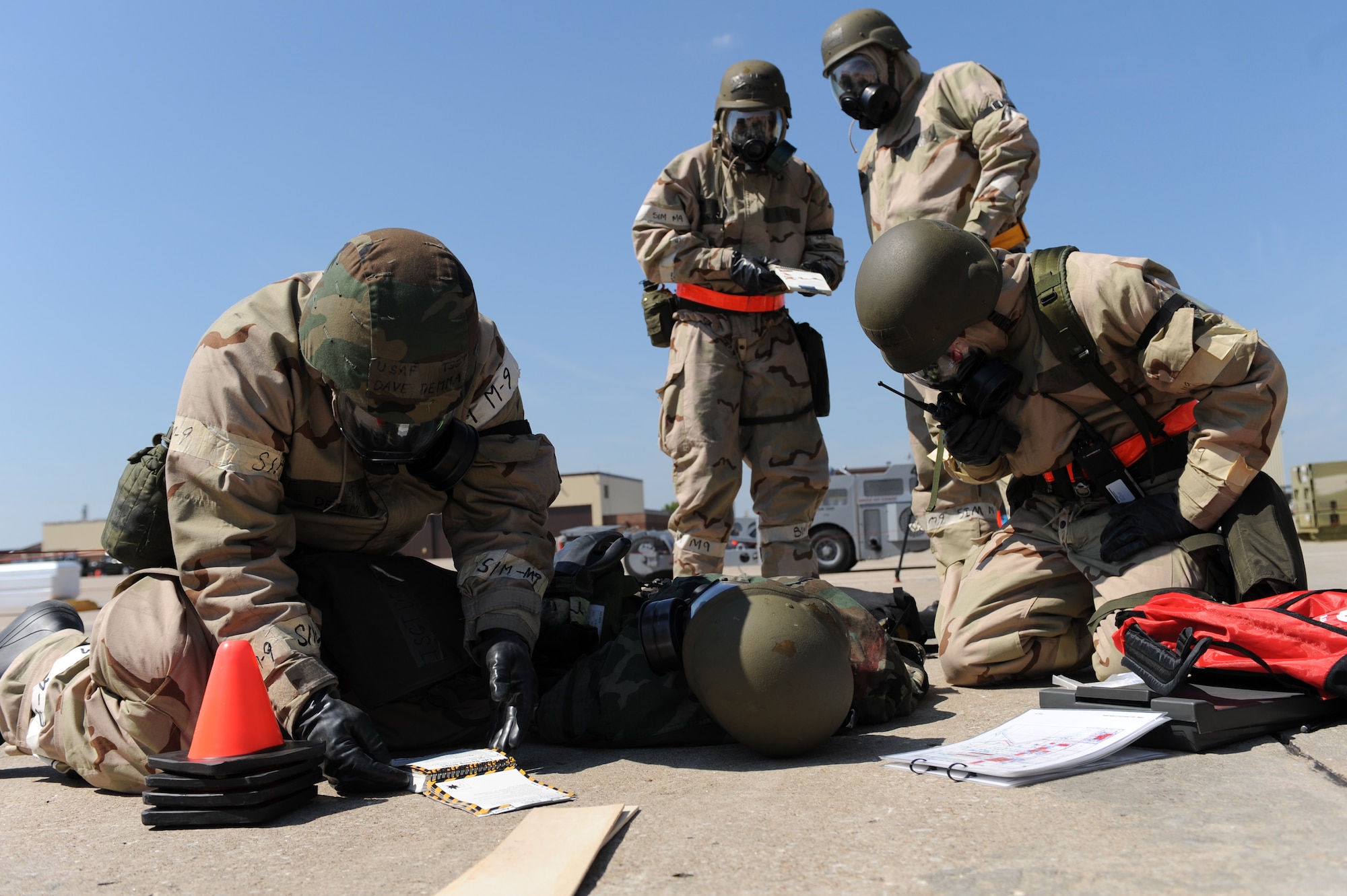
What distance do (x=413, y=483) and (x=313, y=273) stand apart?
65 centimetres

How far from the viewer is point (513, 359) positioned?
293cm

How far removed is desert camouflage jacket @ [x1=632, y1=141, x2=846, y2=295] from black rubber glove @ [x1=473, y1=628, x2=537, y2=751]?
2.40 meters

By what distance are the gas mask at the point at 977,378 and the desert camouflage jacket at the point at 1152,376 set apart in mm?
80

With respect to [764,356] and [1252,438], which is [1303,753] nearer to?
[1252,438]

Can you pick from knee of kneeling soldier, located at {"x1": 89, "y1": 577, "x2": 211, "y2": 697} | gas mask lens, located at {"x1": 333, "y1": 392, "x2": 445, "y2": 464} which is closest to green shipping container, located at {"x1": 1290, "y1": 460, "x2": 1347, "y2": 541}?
gas mask lens, located at {"x1": 333, "y1": 392, "x2": 445, "y2": 464}

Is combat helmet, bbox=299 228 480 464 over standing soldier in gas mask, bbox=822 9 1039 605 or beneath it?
beneath

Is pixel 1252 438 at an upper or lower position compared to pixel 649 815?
upper

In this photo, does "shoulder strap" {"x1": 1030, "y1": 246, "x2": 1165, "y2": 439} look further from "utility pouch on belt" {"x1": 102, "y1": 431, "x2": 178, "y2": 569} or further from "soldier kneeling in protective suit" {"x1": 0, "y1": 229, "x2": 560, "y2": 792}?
"utility pouch on belt" {"x1": 102, "y1": 431, "x2": 178, "y2": 569}

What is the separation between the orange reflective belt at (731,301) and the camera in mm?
4512

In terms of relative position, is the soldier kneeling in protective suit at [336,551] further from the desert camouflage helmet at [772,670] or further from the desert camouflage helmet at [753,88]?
the desert camouflage helmet at [753,88]

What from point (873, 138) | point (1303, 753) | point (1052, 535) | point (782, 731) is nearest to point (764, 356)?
point (873, 138)

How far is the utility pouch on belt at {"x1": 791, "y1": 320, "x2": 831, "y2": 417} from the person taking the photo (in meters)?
4.59

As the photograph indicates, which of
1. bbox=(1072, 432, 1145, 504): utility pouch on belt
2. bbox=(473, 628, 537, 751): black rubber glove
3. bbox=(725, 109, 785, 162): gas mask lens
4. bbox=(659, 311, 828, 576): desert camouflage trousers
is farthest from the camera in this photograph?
bbox=(725, 109, 785, 162): gas mask lens

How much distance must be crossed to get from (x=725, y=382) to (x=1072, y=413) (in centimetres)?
160
